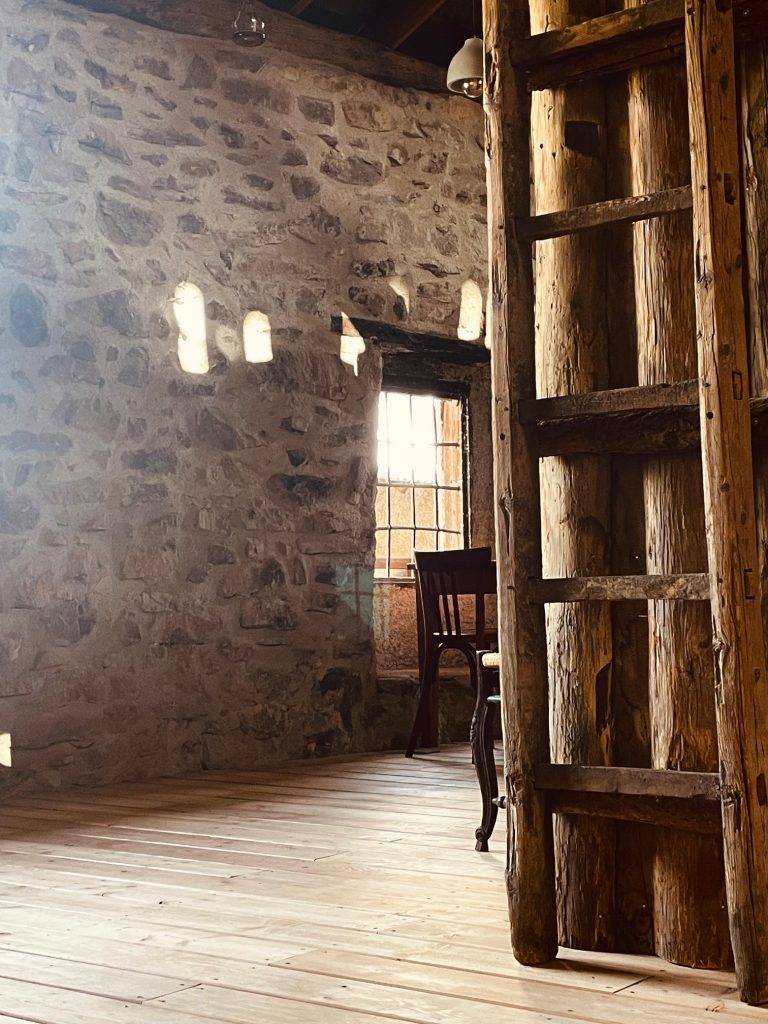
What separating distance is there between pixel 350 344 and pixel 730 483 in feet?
13.8

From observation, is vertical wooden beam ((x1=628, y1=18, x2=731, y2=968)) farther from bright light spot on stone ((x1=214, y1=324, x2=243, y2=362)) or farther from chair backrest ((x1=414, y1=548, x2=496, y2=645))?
bright light spot on stone ((x1=214, y1=324, x2=243, y2=362))

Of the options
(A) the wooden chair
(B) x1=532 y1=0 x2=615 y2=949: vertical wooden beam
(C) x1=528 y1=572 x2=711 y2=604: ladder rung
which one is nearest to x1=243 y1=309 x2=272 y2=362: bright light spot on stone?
(A) the wooden chair

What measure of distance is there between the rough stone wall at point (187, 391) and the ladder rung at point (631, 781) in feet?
10.0

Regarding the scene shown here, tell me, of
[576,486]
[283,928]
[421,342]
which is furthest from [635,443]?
[421,342]

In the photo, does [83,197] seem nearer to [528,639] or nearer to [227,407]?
[227,407]

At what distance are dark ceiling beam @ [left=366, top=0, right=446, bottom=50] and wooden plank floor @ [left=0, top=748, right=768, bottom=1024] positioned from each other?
3.98 metres

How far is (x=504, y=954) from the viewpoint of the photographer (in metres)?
2.46

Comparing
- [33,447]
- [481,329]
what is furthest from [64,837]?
[481,329]

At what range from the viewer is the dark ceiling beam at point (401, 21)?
6293 mm

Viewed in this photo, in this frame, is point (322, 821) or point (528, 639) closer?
point (528, 639)

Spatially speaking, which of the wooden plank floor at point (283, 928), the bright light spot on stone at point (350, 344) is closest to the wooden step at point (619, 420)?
the wooden plank floor at point (283, 928)

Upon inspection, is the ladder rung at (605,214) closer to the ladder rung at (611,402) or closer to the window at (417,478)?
the ladder rung at (611,402)

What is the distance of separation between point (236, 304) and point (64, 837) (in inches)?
110

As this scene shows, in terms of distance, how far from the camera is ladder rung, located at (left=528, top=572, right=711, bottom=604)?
2.28 m
